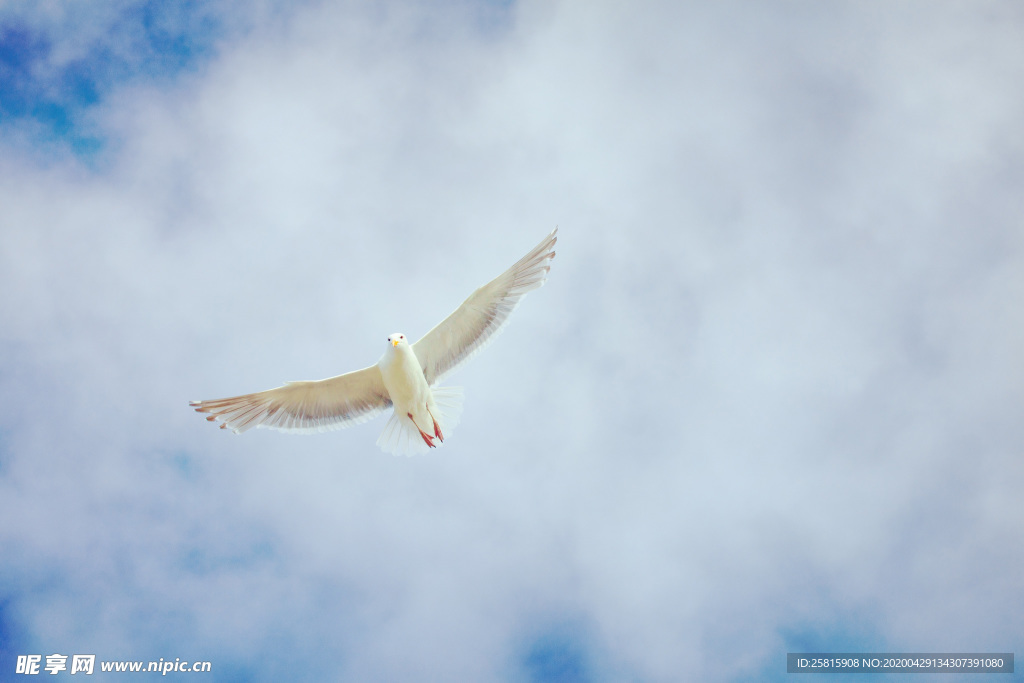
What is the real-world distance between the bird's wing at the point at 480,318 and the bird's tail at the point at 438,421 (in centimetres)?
28

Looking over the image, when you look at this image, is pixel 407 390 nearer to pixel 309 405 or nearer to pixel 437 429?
pixel 437 429

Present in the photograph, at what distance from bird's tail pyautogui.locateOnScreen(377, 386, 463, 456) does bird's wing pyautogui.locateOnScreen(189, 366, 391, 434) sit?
17.1 inches

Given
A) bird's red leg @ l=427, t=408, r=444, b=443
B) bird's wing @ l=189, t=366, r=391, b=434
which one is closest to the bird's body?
bird's red leg @ l=427, t=408, r=444, b=443

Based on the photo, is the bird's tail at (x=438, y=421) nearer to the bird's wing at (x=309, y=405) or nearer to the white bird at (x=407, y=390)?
the white bird at (x=407, y=390)

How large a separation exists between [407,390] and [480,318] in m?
1.26

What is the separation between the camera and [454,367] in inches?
451

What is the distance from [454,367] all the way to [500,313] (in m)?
0.92

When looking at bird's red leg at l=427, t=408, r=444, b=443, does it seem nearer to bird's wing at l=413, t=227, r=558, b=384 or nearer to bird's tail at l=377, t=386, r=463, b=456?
bird's tail at l=377, t=386, r=463, b=456

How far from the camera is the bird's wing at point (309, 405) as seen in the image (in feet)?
36.2

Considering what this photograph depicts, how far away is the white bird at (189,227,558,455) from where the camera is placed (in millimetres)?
10938

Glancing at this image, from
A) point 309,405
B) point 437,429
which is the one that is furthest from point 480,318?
point 309,405

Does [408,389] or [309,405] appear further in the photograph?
[309,405]

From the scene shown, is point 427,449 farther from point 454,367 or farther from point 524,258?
point 524,258

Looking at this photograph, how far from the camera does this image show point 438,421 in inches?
443
